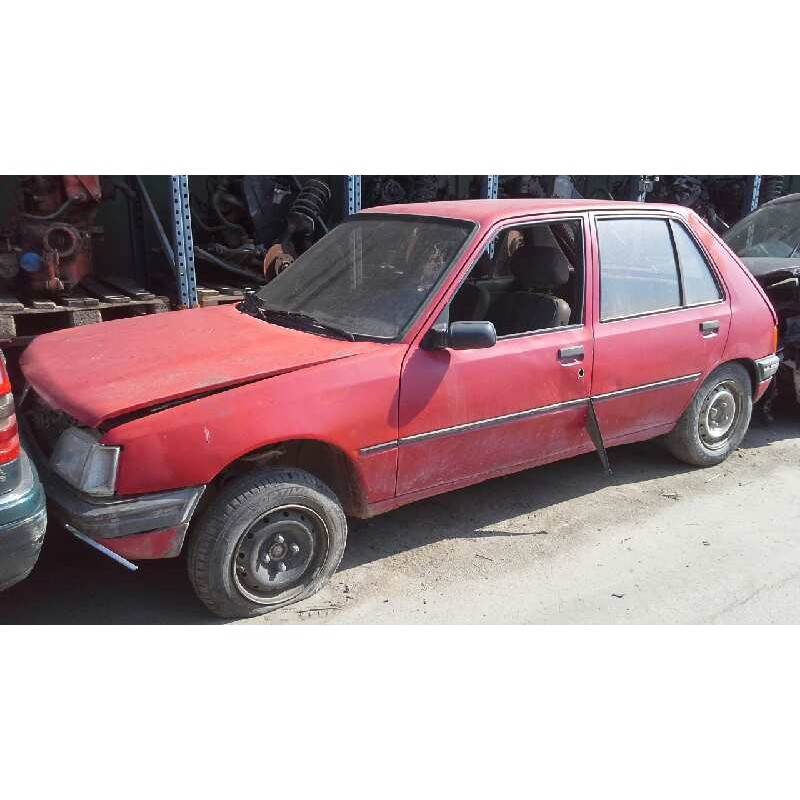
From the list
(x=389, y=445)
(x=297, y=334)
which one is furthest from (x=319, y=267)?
(x=389, y=445)

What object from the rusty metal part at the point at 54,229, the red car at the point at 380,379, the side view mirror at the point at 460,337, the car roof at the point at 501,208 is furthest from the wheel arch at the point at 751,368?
the rusty metal part at the point at 54,229

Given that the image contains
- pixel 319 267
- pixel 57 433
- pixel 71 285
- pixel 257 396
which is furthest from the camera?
pixel 71 285

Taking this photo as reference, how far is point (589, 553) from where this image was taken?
3520 mm

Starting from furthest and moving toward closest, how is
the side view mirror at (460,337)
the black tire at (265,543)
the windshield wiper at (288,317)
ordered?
the windshield wiper at (288,317)
the side view mirror at (460,337)
the black tire at (265,543)

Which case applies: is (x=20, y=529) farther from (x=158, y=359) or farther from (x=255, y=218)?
(x=255, y=218)

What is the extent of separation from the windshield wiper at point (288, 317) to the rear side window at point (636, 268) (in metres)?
1.46

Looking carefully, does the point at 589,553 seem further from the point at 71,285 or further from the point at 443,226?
the point at 71,285

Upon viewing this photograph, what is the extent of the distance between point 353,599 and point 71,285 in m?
3.44

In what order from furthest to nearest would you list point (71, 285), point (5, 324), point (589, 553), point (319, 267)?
point (71, 285), point (5, 324), point (319, 267), point (589, 553)

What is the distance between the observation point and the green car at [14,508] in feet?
7.42

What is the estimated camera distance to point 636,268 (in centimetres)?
391

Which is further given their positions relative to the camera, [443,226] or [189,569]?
[443,226]

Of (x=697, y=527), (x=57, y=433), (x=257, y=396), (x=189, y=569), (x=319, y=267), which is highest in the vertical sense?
(x=319, y=267)

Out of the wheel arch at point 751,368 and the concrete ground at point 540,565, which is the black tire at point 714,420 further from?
the concrete ground at point 540,565
